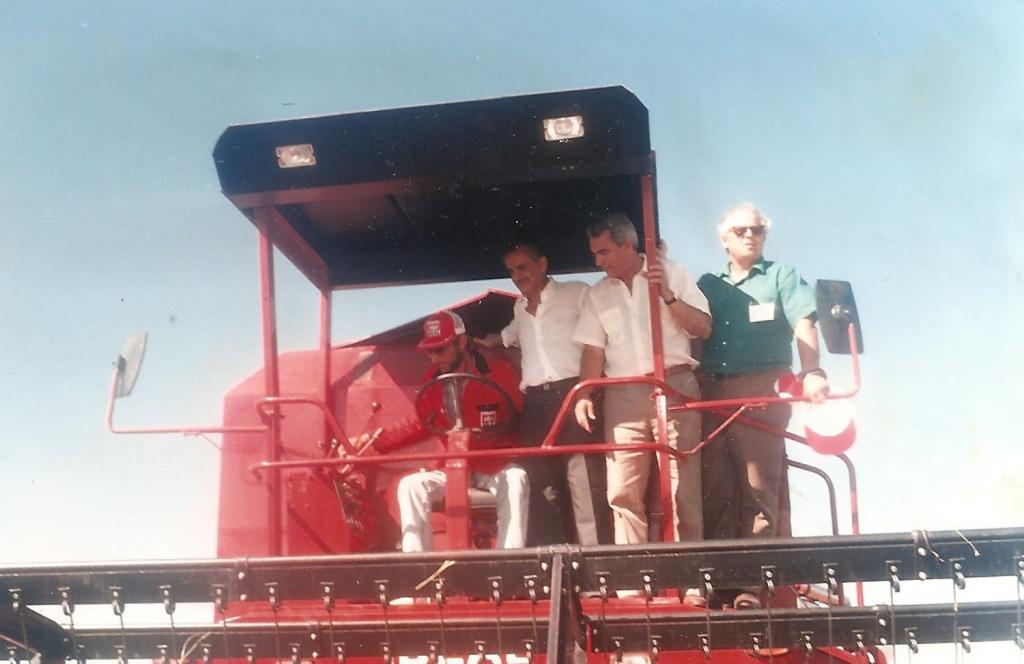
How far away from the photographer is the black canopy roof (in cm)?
534

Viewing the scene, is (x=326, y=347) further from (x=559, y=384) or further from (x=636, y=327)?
(x=636, y=327)

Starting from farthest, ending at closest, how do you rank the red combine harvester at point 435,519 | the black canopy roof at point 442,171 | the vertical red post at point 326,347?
the vertical red post at point 326,347
the black canopy roof at point 442,171
the red combine harvester at point 435,519

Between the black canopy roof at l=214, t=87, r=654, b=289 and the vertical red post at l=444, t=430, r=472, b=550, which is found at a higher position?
the black canopy roof at l=214, t=87, r=654, b=289

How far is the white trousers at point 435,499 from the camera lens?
5359 millimetres

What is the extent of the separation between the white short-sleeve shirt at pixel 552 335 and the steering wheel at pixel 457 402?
1.02ft

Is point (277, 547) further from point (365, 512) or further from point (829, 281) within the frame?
point (829, 281)

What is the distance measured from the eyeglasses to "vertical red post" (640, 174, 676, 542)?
27.1 inches

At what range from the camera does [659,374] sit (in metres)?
5.35

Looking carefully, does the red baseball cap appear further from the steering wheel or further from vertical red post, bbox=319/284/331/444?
vertical red post, bbox=319/284/331/444

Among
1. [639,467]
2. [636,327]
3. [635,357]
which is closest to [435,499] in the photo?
[639,467]

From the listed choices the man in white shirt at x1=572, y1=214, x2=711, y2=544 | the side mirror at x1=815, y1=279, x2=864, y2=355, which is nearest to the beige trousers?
the man in white shirt at x1=572, y1=214, x2=711, y2=544

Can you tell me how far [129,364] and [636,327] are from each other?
315 centimetres

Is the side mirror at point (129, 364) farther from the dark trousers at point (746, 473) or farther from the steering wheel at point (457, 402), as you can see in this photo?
the dark trousers at point (746, 473)

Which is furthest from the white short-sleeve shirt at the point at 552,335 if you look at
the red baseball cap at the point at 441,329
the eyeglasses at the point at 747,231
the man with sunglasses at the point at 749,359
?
the eyeglasses at the point at 747,231
